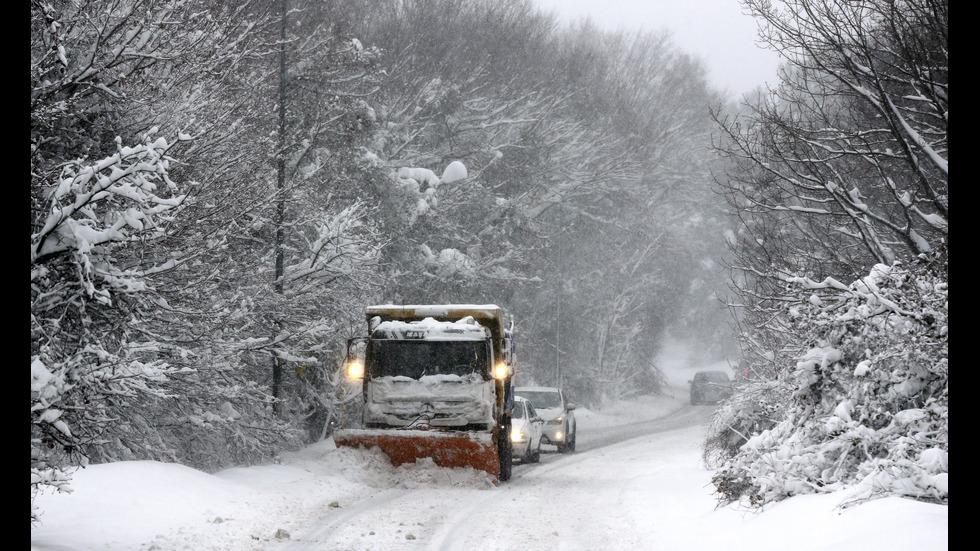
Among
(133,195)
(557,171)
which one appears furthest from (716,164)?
(133,195)

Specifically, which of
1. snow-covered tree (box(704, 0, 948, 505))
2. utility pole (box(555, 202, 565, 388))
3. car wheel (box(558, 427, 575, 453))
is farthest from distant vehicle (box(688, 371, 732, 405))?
snow-covered tree (box(704, 0, 948, 505))

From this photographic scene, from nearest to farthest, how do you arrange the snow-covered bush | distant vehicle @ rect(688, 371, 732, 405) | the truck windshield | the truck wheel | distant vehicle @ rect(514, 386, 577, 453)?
the snow-covered bush
the truck windshield
the truck wheel
distant vehicle @ rect(514, 386, 577, 453)
distant vehicle @ rect(688, 371, 732, 405)

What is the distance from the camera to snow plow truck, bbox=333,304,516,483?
567 inches

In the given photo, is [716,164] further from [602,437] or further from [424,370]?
[424,370]

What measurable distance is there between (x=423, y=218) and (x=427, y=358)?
39.7ft

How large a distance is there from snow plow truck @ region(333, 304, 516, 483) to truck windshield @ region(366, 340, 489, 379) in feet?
0.06

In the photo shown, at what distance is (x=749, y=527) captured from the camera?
8.95 metres

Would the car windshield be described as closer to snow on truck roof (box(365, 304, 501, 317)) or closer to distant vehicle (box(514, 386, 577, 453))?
distant vehicle (box(514, 386, 577, 453))

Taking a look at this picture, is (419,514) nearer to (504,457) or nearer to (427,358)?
(427,358)

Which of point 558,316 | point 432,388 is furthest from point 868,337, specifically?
point 558,316

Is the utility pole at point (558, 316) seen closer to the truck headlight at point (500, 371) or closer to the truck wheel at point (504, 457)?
the truck wheel at point (504, 457)

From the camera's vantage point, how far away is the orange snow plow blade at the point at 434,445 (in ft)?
46.4

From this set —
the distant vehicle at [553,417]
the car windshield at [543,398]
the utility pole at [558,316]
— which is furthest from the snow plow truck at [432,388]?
the utility pole at [558,316]
